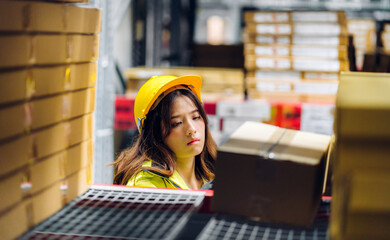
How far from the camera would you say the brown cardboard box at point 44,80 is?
148 centimetres

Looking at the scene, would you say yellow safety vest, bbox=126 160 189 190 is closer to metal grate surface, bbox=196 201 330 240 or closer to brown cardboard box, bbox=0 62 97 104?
brown cardboard box, bbox=0 62 97 104

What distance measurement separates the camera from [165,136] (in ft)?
8.91

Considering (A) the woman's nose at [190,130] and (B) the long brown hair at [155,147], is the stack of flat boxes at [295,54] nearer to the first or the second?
(B) the long brown hair at [155,147]

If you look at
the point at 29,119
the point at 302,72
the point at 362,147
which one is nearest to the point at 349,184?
the point at 362,147

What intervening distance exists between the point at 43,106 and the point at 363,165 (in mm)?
1010

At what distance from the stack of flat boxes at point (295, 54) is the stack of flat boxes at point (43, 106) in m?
2.95

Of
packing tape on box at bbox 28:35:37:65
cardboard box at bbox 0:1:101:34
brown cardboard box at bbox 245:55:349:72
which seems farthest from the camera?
brown cardboard box at bbox 245:55:349:72

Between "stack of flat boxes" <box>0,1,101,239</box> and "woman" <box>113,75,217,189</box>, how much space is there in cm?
63

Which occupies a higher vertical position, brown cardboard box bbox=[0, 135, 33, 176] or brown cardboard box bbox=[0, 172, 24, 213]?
brown cardboard box bbox=[0, 135, 33, 176]

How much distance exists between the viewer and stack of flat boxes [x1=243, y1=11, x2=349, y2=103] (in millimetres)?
4730

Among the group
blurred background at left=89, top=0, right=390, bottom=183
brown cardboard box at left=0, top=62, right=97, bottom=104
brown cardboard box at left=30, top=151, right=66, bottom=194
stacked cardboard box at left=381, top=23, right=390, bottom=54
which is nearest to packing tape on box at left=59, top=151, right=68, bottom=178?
brown cardboard box at left=30, top=151, right=66, bottom=194

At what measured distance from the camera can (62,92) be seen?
1.81 meters

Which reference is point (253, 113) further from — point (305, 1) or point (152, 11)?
point (305, 1)

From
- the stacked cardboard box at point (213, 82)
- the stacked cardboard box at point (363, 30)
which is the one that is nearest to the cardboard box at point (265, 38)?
the stacked cardboard box at point (213, 82)
